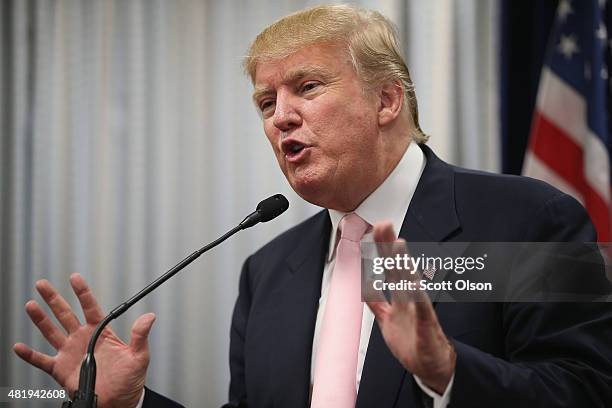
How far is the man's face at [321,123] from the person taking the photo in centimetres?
157

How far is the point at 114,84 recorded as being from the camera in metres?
2.65

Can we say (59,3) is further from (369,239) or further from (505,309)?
(505,309)

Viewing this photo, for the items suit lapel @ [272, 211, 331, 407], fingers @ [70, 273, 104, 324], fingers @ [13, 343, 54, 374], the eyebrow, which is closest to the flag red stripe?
suit lapel @ [272, 211, 331, 407]

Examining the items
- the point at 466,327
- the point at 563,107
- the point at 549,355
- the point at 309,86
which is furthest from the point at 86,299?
the point at 563,107

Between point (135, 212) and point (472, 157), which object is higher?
point (472, 157)

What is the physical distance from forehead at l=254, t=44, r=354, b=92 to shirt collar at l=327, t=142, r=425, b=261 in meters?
0.26

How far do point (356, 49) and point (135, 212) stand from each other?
128cm

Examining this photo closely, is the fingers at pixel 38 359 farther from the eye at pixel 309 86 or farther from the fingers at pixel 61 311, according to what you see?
the eye at pixel 309 86

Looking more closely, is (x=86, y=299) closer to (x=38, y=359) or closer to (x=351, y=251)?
A: (x=38, y=359)

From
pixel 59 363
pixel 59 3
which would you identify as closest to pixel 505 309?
pixel 59 363

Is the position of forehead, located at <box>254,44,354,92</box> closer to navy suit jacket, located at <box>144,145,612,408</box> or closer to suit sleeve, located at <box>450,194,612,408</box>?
navy suit jacket, located at <box>144,145,612,408</box>

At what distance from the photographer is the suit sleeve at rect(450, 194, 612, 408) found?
1130 millimetres

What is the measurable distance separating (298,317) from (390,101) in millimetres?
548

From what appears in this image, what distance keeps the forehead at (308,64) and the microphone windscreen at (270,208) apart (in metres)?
0.32
